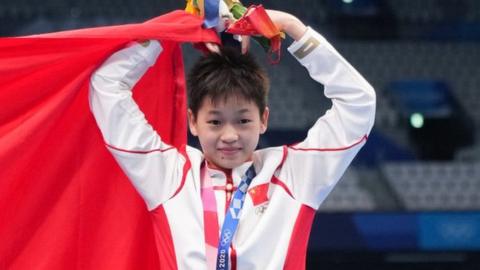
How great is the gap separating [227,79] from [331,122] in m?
0.29

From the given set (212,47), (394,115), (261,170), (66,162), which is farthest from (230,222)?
(394,115)

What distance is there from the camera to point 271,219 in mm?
2693

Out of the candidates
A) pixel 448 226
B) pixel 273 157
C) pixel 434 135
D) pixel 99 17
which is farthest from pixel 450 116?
pixel 273 157

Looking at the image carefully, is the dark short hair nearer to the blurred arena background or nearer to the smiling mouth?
the smiling mouth

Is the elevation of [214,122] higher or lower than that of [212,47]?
lower

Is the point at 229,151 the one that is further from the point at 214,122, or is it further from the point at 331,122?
the point at 331,122

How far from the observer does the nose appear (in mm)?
2686

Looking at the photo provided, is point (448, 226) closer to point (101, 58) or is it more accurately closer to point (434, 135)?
point (434, 135)

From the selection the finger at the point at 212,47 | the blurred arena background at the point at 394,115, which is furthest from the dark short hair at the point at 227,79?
the blurred arena background at the point at 394,115

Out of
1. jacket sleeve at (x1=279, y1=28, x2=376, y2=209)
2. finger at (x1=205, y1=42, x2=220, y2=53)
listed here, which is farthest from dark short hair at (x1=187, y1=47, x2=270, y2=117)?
jacket sleeve at (x1=279, y1=28, x2=376, y2=209)

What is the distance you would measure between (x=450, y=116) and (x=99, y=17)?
2783 mm

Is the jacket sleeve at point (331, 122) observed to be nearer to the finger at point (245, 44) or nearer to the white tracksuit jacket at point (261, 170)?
the white tracksuit jacket at point (261, 170)

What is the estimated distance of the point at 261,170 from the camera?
2783mm

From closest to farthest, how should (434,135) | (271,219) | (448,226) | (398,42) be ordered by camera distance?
(271,219) < (448,226) < (434,135) < (398,42)
